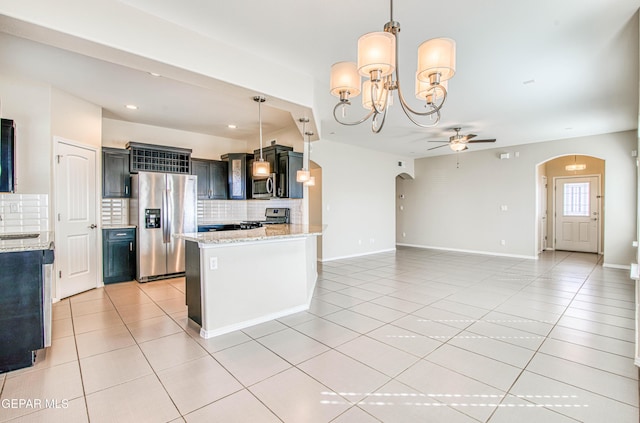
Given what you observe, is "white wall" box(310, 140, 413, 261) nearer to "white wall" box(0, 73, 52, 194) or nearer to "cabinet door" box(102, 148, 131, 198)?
"cabinet door" box(102, 148, 131, 198)

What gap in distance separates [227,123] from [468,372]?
5.12m

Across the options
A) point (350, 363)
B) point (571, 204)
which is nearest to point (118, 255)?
point (350, 363)

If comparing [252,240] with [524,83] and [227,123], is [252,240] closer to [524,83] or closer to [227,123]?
[227,123]

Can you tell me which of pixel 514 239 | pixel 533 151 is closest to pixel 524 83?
pixel 533 151

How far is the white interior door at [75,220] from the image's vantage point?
3.96 m

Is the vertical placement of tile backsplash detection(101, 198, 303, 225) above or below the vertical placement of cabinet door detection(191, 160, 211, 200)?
below

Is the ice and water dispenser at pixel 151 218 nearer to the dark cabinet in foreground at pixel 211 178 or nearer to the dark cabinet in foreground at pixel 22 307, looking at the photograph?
the dark cabinet in foreground at pixel 211 178

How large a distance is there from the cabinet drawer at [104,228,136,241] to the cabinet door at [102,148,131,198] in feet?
1.88

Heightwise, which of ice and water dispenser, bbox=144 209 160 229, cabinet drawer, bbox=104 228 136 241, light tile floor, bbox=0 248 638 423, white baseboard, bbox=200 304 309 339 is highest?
ice and water dispenser, bbox=144 209 160 229

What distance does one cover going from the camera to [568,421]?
1.76 m

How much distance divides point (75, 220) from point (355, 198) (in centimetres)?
536

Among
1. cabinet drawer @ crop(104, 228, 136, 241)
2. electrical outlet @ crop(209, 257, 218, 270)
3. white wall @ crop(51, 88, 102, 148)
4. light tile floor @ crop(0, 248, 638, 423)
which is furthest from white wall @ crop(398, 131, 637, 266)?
white wall @ crop(51, 88, 102, 148)

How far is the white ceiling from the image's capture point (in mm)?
2324

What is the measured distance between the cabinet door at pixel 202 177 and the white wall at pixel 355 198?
2204mm
